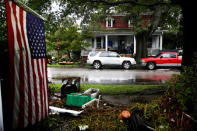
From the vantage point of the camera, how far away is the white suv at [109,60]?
52.0 ft

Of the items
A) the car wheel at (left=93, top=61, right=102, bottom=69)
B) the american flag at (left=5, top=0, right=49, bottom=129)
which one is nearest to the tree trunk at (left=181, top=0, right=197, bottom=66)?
the american flag at (left=5, top=0, right=49, bottom=129)

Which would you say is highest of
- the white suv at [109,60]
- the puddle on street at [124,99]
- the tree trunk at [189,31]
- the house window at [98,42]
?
the house window at [98,42]

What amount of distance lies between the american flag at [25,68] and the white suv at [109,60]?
13.0 meters

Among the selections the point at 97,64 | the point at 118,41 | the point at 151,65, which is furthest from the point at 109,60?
the point at 118,41

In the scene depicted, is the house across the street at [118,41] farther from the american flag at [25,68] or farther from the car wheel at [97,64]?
the american flag at [25,68]

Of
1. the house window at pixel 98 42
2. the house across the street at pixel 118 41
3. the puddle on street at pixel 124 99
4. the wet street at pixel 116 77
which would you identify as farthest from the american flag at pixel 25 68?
the house window at pixel 98 42

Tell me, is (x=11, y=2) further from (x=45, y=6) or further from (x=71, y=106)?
(x=45, y=6)

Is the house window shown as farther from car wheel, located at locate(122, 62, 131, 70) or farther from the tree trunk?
the tree trunk

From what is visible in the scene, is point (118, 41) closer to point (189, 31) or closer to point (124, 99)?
point (189, 31)

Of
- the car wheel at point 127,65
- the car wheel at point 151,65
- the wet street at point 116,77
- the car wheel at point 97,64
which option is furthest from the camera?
the car wheel at point 97,64

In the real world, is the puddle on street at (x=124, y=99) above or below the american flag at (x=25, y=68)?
below

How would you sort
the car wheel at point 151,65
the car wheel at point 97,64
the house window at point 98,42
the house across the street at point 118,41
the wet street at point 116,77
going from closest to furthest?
the wet street at point 116,77
the car wheel at point 151,65
the car wheel at point 97,64
the house across the street at point 118,41
the house window at point 98,42

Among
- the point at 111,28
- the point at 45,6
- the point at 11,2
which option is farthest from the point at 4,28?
the point at 111,28

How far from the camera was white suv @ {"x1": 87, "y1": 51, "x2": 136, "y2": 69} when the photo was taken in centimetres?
1584
